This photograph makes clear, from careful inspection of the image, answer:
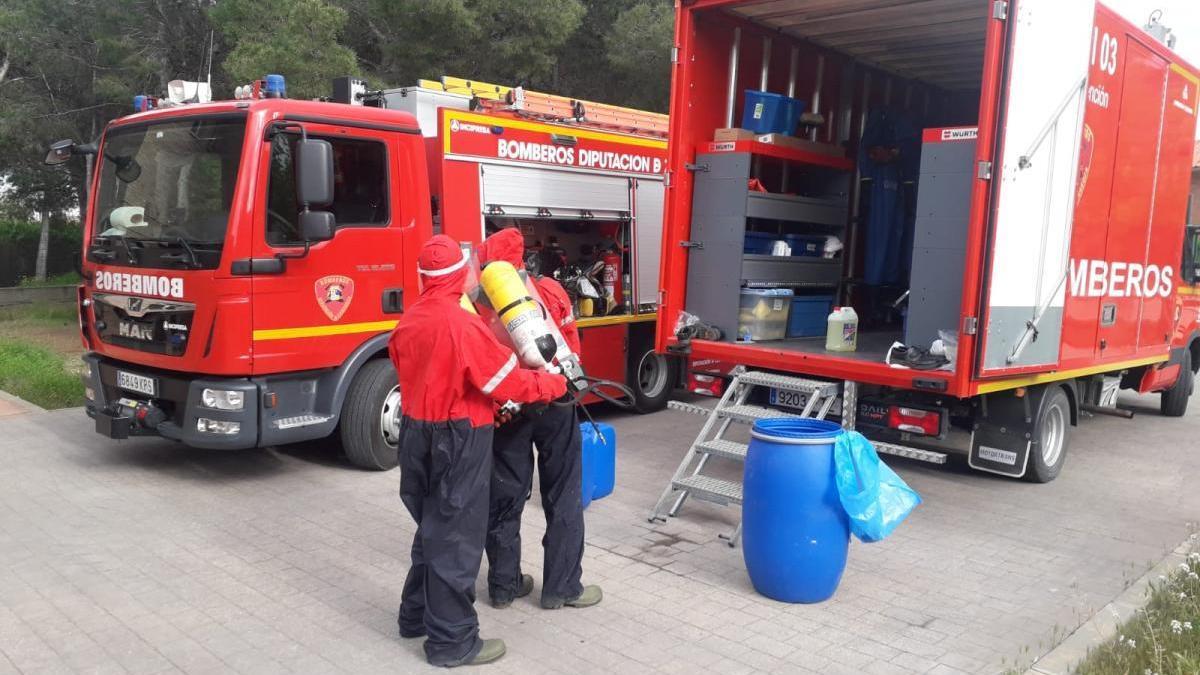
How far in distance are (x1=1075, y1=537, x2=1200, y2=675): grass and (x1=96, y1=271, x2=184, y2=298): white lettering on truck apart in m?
5.40

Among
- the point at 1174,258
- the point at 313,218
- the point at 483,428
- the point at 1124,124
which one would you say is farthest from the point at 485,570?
the point at 1174,258

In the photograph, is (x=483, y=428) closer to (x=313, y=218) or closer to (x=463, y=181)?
(x=313, y=218)

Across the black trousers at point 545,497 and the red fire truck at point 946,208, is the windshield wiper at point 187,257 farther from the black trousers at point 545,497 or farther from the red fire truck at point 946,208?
the red fire truck at point 946,208

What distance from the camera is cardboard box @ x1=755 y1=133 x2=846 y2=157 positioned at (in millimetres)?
6969

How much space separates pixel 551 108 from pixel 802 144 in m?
2.33

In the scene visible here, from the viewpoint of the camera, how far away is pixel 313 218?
588 cm

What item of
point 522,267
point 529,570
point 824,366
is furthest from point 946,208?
point 529,570

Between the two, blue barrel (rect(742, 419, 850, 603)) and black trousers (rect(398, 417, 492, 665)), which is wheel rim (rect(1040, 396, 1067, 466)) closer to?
blue barrel (rect(742, 419, 850, 603))

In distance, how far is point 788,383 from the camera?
614cm

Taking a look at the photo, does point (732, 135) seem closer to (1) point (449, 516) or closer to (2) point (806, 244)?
(2) point (806, 244)

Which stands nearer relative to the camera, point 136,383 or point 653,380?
point 136,383

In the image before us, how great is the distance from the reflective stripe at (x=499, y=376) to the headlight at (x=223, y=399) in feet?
9.64

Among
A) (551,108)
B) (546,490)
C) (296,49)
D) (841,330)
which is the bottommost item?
(546,490)

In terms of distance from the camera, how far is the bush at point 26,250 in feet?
78.4
